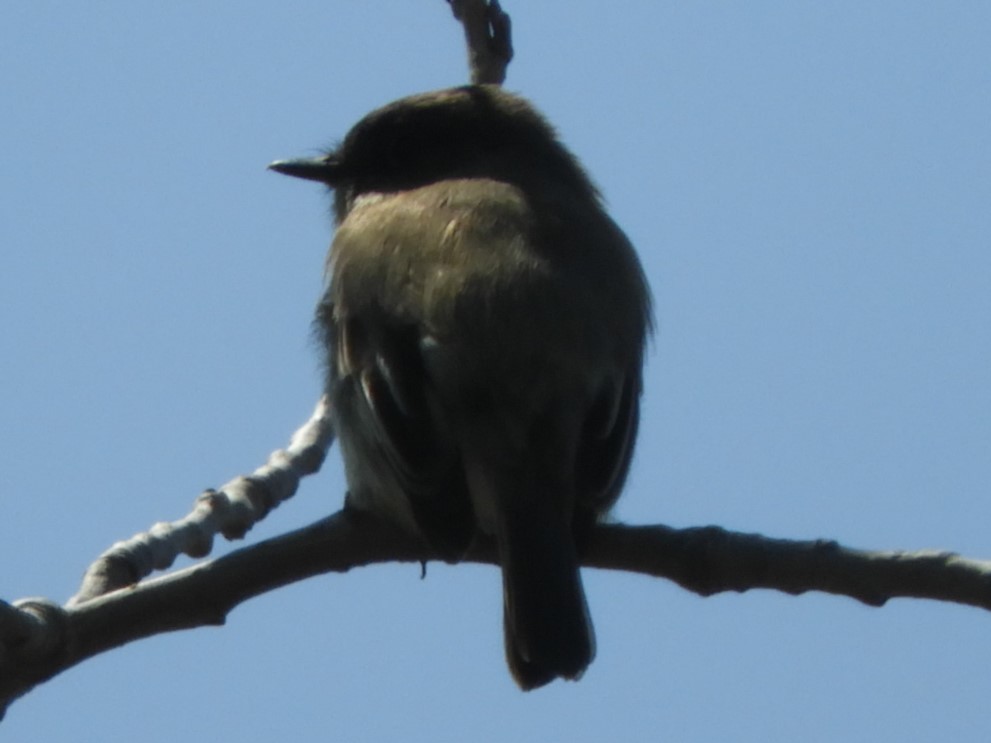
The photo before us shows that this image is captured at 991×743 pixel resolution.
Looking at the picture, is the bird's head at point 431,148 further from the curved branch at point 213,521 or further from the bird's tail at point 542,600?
the bird's tail at point 542,600

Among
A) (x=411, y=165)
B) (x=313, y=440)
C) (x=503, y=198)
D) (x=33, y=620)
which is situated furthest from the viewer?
(x=411, y=165)

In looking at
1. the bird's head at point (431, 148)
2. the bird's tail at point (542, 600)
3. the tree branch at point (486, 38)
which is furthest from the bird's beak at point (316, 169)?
the bird's tail at point (542, 600)

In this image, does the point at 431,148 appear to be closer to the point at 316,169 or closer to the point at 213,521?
the point at 316,169

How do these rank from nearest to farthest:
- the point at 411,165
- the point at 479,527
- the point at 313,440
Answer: the point at 479,527, the point at 313,440, the point at 411,165

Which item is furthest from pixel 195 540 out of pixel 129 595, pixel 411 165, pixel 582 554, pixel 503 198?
pixel 411 165

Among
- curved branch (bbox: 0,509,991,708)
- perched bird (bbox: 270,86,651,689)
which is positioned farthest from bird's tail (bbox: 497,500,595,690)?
curved branch (bbox: 0,509,991,708)

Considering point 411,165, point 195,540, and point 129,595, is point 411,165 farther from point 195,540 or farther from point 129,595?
point 129,595

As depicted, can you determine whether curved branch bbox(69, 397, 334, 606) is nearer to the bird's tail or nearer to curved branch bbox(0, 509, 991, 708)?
curved branch bbox(0, 509, 991, 708)
